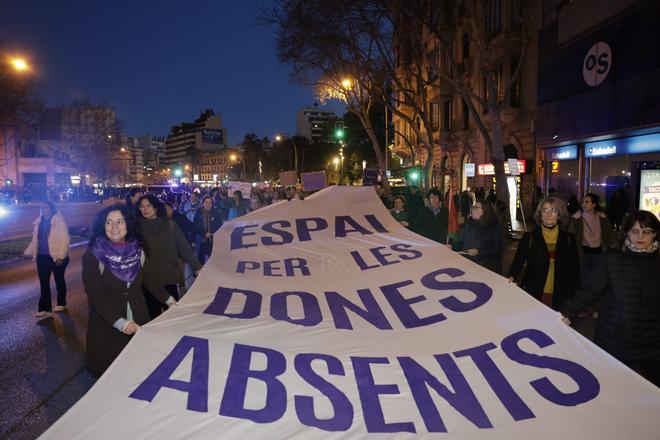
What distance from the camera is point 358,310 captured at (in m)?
4.79

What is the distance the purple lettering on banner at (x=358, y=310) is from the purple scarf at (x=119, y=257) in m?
1.80

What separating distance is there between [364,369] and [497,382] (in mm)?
971

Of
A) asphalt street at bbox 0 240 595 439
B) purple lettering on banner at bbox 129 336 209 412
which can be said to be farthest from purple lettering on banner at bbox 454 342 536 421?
asphalt street at bbox 0 240 595 439

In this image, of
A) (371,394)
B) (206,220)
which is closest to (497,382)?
(371,394)

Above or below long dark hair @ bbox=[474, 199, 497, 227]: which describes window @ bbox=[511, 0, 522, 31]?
above

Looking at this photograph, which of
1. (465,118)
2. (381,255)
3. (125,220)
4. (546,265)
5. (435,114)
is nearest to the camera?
(125,220)

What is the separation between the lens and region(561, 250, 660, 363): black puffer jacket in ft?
12.5

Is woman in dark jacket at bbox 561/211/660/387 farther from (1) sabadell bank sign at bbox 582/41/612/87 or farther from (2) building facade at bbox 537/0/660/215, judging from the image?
(1) sabadell bank sign at bbox 582/41/612/87

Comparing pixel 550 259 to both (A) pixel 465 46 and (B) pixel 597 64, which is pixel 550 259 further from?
(A) pixel 465 46

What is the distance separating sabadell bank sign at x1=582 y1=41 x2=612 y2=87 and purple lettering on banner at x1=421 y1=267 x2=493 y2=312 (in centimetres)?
1468

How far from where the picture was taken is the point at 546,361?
12.5 ft

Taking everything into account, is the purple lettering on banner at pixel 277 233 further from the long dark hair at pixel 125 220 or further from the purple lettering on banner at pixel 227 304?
the long dark hair at pixel 125 220

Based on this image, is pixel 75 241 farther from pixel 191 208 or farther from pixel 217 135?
pixel 217 135

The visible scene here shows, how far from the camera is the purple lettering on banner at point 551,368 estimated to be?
3443mm
